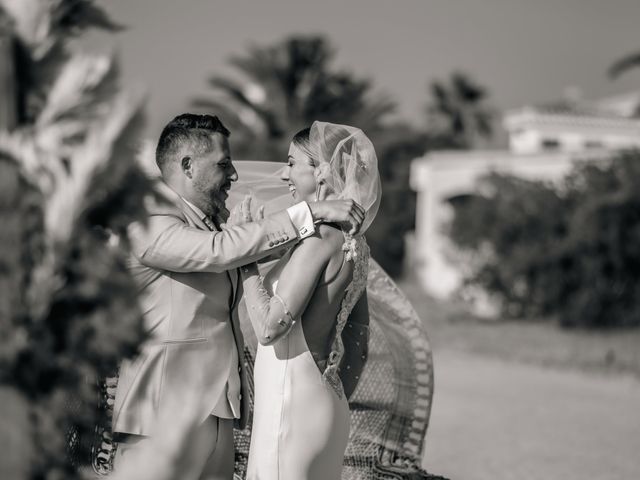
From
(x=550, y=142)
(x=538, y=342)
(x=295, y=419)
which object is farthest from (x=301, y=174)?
(x=550, y=142)

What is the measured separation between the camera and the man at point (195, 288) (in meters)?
3.35

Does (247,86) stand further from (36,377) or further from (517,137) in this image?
(36,377)

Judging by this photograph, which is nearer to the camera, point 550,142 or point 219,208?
point 219,208

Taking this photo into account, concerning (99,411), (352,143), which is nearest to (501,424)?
(352,143)

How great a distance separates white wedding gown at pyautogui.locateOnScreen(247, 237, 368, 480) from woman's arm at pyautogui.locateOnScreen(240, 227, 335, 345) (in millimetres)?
171

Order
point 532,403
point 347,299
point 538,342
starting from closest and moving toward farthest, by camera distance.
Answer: point 347,299, point 532,403, point 538,342

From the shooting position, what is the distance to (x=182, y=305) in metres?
3.46

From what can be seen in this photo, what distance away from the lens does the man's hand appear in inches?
142

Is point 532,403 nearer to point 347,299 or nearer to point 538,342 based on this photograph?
point 538,342

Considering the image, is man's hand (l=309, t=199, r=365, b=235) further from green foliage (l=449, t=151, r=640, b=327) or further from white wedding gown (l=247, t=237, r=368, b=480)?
green foliage (l=449, t=151, r=640, b=327)

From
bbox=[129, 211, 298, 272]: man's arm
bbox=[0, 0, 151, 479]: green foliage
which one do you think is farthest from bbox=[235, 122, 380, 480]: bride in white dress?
bbox=[0, 0, 151, 479]: green foliage

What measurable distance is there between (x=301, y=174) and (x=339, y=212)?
428 millimetres

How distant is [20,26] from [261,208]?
5.52 ft

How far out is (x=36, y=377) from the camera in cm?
209
